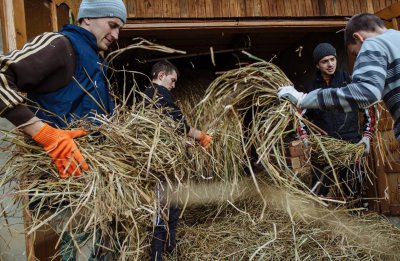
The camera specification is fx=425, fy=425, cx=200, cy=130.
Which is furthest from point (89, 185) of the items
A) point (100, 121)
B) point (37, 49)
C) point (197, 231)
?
point (197, 231)

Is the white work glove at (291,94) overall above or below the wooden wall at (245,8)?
below

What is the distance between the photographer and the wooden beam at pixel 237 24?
13.0ft

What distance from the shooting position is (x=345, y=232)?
10.2ft

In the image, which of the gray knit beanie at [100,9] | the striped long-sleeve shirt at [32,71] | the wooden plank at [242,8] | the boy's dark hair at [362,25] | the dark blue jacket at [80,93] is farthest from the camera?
the wooden plank at [242,8]

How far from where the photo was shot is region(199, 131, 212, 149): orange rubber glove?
114 inches

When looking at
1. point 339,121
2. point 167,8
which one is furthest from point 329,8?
point 167,8

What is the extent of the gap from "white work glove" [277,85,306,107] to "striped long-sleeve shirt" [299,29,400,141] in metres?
0.20

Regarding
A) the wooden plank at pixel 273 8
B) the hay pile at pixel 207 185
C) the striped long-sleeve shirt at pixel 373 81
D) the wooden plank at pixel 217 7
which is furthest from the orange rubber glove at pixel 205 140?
the wooden plank at pixel 273 8

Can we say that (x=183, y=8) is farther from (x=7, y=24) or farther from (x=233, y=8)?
(x=7, y=24)

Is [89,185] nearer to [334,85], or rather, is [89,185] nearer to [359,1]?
[334,85]

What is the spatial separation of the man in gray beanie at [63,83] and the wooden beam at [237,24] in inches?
75.2

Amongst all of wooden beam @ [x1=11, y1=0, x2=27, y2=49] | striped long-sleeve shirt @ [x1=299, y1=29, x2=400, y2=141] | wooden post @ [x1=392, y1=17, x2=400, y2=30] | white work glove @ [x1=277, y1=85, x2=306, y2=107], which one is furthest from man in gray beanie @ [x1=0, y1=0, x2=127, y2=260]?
wooden post @ [x1=392, y1=17, x2=400, y2=30]

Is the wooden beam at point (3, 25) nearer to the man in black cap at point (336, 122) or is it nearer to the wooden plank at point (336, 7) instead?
the man in black cap at point (336, 122)

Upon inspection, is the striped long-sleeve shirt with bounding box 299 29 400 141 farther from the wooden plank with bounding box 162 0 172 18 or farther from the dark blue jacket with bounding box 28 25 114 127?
the wooden plank with bounding box 162 0 172 18
